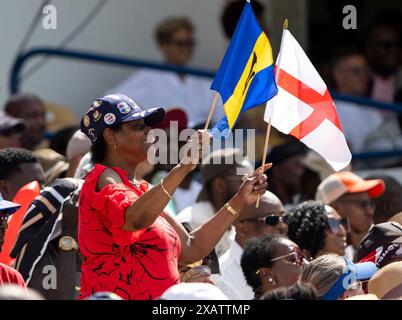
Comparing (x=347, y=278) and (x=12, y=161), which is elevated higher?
(x=12, y=161)

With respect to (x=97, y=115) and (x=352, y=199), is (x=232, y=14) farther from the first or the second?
(x=97, y=115)

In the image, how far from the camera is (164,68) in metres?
10.1

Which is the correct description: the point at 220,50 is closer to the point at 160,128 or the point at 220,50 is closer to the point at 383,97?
the point at 383,97

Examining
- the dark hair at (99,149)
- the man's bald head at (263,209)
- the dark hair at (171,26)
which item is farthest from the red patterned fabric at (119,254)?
the dark hair at (171,26)

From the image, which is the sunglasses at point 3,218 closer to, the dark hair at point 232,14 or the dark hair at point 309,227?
the dark hair at point 309,227

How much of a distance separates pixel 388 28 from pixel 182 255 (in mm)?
5821

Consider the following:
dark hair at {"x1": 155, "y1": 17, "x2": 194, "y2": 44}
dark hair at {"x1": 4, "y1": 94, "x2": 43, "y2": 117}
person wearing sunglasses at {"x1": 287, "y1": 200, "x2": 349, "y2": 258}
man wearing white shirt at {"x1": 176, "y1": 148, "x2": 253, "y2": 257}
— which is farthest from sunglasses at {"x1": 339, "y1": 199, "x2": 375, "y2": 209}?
dark hair at {"x1": 155, "y1": 17, "x2": 194, "y2": 44}

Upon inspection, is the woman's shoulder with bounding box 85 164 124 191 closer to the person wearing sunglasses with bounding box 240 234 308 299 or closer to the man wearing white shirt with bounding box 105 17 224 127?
the person wearing sunglasses with bounding box 240 234 308 299

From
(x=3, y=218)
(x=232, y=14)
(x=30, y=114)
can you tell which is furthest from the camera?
(x=232, y=14)

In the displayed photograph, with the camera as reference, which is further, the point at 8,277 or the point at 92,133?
the point at 92,133

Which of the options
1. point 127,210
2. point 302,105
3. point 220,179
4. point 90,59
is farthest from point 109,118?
point 90,59

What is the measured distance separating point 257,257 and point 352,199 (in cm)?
184

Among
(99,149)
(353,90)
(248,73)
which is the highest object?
(248,73)

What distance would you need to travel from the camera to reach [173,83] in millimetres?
10664
